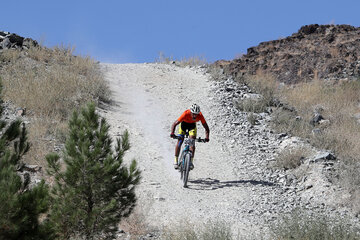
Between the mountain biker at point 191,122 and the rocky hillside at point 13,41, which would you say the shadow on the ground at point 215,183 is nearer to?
the mountain biker at point 191,122

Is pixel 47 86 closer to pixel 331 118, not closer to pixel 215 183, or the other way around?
pixel 215 183

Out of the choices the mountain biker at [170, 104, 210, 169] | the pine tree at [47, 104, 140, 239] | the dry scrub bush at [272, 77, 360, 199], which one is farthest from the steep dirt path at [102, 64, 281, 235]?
the dry scrub bush at [272, 77, 360, 199]

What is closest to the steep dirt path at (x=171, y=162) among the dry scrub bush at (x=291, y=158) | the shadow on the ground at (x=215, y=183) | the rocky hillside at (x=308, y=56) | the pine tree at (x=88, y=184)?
the shadow on the ground at (x=215, y=183)

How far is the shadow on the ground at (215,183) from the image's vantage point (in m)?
11.4

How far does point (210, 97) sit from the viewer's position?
19328 mm

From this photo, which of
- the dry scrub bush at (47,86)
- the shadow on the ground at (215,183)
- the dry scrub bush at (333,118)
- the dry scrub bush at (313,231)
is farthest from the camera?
the dry scrub bush at (47,86)

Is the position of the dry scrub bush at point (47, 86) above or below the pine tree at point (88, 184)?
above

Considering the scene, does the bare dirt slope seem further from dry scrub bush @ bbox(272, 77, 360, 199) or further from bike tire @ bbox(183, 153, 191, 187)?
dry scrub bush @ bbox(272, 77, 360, 199)

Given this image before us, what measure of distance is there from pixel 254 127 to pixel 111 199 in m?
9.11

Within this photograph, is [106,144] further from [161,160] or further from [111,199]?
[161,160]

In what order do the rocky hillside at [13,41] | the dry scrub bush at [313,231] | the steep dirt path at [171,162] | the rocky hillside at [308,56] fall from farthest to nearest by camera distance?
the rocky hillside at [308,56], the rocky hillside at [13,41], the steep dirt path at [171,162], the dry scrub bush at [313,231]

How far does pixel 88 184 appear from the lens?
292 inches

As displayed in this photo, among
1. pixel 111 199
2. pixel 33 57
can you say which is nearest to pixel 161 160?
pixel 111 199

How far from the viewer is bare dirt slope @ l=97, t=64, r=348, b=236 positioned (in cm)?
976
